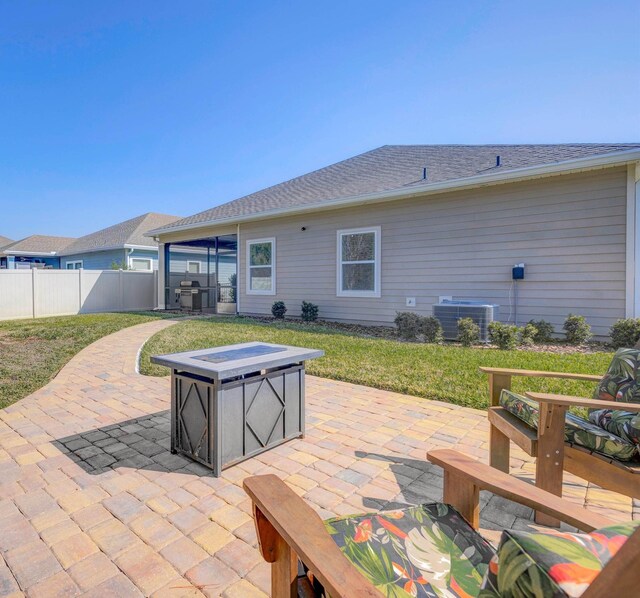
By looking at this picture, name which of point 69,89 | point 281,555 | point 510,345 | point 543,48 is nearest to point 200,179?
point 69,89

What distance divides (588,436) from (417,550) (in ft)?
4.42

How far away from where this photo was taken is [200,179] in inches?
747

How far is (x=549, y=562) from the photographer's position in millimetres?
664

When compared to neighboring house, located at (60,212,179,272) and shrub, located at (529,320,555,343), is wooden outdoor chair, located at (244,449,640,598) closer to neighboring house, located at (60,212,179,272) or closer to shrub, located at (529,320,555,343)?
shrub, located at (529,320,555,343)

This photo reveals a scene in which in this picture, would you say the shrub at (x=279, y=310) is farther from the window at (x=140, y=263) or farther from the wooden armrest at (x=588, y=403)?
the window at (x=140, y=263)

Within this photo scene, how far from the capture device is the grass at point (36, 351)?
4.68 meters

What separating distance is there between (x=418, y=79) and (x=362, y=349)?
6.33 m

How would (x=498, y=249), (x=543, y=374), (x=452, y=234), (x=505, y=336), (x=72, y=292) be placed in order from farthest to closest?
(x=72, y=292) < (x=452, y=234) < (x=498, y=249) < (x=505, y=336) < (x=543, y=374)

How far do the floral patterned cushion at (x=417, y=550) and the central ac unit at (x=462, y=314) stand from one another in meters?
6.23

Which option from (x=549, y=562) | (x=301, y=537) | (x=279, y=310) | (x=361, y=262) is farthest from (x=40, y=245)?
(x=549, y=562)

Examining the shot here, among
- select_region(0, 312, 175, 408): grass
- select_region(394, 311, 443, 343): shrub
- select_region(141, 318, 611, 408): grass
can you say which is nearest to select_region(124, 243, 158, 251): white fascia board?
select_region(0, 312, 175, 408): grass

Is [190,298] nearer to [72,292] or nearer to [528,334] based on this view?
[72,292]

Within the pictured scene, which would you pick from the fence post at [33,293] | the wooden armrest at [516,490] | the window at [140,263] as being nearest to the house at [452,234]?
the fence post at [33,293]

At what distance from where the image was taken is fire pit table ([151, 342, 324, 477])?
2.58 meters
